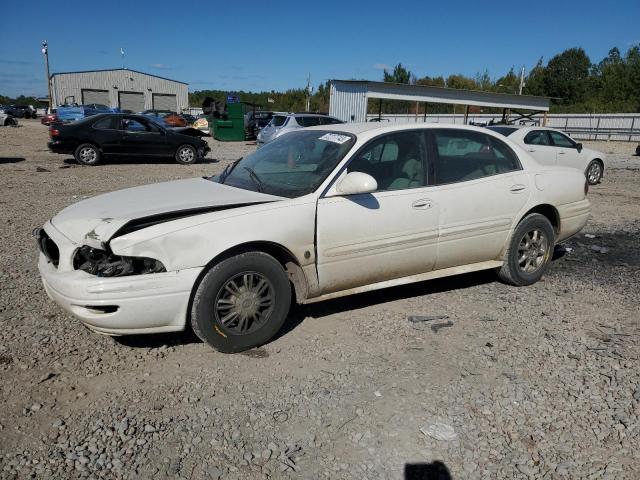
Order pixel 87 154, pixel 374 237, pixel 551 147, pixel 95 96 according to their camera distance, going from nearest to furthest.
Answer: pixel 374 237 → pixel 551 147 → pixel 87 154 → pixel 95 96

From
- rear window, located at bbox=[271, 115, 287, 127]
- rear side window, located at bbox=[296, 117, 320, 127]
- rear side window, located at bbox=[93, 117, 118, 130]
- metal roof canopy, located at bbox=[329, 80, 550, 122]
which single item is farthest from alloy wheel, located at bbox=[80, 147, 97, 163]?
metal roof canopy, located at bbox=[329, 80, 550, 122]

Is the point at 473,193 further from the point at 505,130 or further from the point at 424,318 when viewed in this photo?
the point at 505,130

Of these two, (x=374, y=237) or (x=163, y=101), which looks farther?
(x=163, y=101)

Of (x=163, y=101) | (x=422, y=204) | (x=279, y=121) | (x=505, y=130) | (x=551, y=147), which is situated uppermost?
(x=163, y=101)

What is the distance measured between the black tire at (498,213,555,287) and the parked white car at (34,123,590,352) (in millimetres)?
14

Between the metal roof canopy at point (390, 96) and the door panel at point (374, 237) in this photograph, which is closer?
the door panel at point (374, 237)

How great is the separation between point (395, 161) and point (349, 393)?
2.09 metres

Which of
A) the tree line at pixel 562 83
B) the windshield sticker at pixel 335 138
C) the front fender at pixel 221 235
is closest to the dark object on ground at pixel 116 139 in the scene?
the windshield sticker at pixel 335 138

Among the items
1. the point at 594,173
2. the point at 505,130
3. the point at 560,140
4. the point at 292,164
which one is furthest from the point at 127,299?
the point at 594,173

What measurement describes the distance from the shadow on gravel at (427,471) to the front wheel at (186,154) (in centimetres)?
1468

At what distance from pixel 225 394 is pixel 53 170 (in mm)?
12335

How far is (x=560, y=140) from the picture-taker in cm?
1302

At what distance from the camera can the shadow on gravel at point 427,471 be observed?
250 centimetres

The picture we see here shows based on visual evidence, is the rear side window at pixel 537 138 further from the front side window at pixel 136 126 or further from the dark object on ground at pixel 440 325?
the front side window at pixel 136 126
